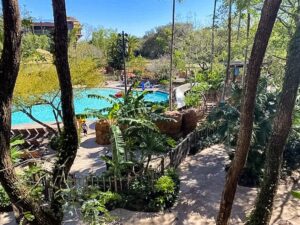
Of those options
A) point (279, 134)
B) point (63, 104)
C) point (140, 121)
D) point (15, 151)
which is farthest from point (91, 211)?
point (15, 151)

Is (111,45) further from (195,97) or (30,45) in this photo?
(30,45)

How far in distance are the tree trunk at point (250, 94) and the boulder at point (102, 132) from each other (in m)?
8.88

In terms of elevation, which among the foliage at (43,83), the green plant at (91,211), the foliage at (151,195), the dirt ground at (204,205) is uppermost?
the foliage at (43,83)

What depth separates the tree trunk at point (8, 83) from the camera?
15.9 ft

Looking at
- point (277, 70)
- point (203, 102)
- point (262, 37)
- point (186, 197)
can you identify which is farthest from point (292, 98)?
point (203, 102)

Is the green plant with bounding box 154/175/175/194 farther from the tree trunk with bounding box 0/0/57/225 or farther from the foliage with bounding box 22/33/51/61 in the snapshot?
the foliage with bounding box 22/33/51/61

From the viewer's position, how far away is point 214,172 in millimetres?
11859

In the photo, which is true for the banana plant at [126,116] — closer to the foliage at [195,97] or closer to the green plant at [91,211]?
the green plant at [91,211]

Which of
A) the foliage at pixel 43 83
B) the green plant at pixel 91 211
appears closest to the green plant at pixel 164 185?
the green plant at pixel 91 211

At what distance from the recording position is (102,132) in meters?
15.1

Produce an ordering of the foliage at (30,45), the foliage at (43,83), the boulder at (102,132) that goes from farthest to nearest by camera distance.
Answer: the boulder at (102,132), the foliage at (43,83), the foliage at (30,45)

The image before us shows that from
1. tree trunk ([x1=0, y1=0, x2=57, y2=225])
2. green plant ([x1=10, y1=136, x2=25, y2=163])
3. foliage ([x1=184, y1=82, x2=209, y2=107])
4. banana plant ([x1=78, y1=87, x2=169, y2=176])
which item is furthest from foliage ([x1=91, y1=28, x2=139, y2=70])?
tree trunk ([x1=0, y1=0, x2=57, y2=225])

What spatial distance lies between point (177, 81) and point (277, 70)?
18335 millimetres

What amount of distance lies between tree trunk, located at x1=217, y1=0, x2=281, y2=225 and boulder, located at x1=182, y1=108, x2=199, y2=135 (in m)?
8.32
